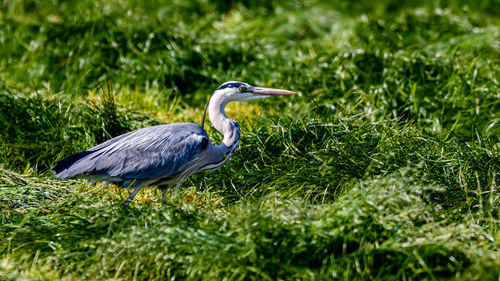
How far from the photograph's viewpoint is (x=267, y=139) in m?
4.86

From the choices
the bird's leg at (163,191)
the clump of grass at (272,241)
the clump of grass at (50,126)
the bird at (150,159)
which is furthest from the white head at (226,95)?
the clump of grass at (272,241)

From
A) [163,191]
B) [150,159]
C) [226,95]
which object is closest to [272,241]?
[150,159]

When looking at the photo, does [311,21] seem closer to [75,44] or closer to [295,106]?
[295,106]

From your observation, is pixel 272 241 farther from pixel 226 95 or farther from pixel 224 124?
pixel 226 95

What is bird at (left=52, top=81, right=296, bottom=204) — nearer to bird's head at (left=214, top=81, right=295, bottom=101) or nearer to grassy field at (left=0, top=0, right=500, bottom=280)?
grassy field at (left=0, top=0, right=500, bottom=280)

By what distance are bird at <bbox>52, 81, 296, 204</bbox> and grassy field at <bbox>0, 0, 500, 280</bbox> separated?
0.56 ft

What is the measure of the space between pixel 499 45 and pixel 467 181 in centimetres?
309

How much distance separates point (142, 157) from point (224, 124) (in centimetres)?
72

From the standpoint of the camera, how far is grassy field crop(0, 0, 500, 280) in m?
3.47

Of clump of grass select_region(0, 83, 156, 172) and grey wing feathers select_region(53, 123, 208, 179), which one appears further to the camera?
clump of grass select_region(0, 83, 156, 172)

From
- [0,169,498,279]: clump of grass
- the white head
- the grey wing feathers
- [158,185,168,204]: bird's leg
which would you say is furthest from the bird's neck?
[0,169,498,279]: clump of grass

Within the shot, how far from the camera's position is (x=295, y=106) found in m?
6.13

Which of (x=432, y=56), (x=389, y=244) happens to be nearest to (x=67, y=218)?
(x=389, y=244)

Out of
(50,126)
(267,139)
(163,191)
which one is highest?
(50,126)
